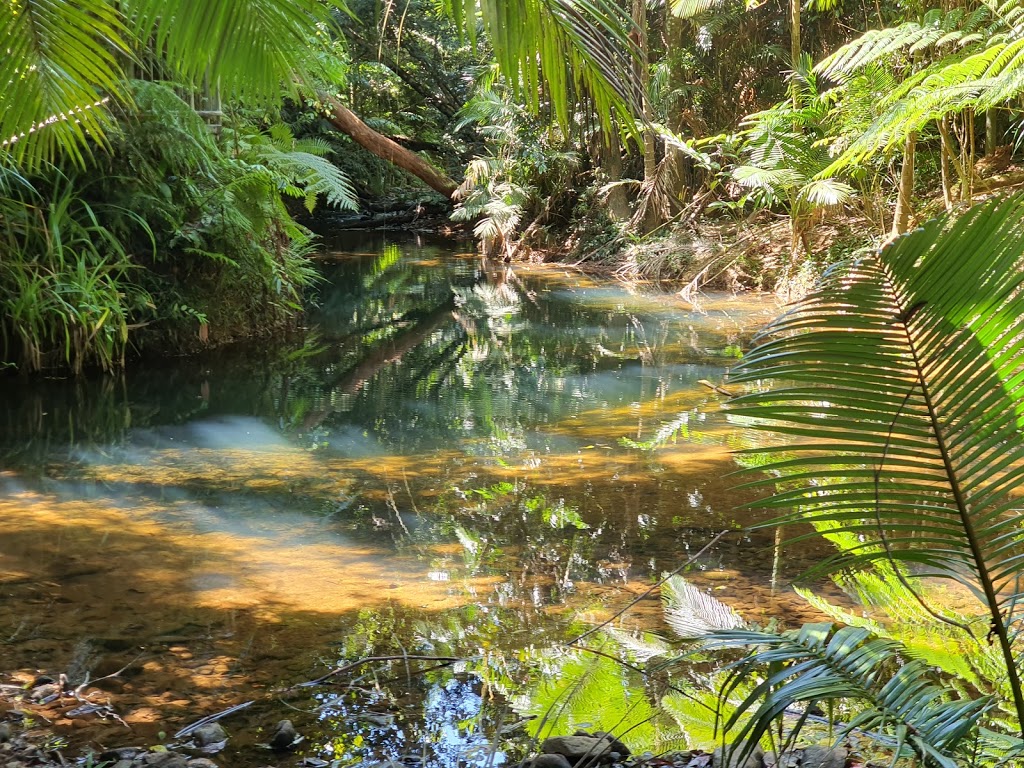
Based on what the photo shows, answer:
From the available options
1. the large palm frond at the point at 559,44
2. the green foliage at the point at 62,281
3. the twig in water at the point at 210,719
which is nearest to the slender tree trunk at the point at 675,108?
the green foliage at the point at 62,281

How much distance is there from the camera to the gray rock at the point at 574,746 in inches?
68.2

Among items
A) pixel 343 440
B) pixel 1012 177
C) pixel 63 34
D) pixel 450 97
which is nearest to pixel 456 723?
pixel 63 34

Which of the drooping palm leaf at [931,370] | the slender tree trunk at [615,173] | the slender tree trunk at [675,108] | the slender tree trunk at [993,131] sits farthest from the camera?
the slender tree trunk at [615,173]

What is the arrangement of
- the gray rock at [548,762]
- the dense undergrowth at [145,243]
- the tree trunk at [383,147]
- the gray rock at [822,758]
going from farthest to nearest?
the tree trunk at [383,147] → the dense undergrowth at [145,243] → the gray rock at [548,762] → the gray rock at [822,758]

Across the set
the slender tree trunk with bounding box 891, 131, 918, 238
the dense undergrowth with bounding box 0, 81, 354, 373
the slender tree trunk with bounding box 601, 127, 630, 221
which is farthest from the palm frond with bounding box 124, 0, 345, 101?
the slender tree trunk with bounding box 601, 127, 630, 221

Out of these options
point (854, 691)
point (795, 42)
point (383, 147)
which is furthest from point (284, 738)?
point (383, 147)

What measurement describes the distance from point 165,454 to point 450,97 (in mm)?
13825

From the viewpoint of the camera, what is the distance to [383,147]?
12.7 meters

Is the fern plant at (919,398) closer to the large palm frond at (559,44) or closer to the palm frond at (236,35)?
the large palm frond at (559,44)

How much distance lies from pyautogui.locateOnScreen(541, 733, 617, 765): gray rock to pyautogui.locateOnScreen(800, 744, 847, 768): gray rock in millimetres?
360

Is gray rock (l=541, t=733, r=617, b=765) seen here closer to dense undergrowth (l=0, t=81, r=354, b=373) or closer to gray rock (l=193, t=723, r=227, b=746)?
gray rock (l=193, t=723, r=227, b=746)

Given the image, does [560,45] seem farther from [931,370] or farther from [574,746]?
[574,746]

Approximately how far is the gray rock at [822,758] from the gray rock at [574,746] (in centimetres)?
36

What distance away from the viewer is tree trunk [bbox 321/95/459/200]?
39.2 ft
